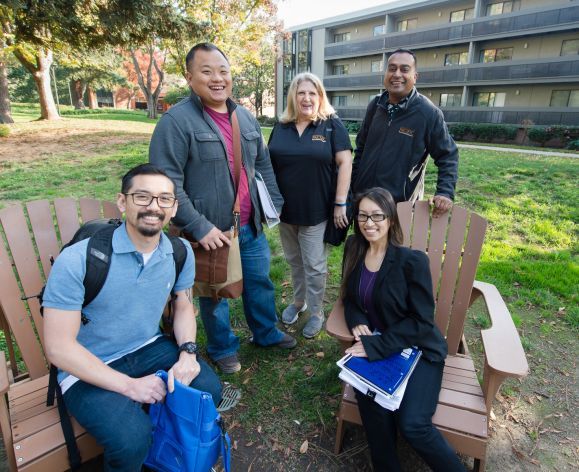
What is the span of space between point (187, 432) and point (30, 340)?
3.89ft

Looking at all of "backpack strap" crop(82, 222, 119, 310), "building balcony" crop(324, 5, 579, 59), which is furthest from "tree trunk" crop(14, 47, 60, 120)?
"building balcony" crop(324, 5, 579, 59)

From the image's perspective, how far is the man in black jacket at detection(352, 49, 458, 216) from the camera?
2805 millimetres

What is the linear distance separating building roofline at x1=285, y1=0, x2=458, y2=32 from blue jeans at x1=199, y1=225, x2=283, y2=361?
90.8 feet

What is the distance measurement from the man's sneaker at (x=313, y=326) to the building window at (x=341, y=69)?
105 feet

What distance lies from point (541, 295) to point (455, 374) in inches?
86.7

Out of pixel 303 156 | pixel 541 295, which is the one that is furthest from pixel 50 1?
pixel 541 295

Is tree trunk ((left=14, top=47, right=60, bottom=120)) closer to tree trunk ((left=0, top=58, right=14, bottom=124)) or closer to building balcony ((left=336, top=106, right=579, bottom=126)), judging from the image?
tree trunk ((left=0, top=58, right=14, bottom=124))

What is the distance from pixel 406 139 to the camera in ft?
9.33

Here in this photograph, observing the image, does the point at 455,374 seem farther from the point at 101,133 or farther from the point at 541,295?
the point at 101,133

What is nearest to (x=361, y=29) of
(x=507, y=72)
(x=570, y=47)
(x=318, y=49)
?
(x=318, y=49)

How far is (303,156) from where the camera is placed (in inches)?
111

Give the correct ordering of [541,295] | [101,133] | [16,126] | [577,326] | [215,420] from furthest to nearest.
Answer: [16,126]
[101,133]
[541,295]
[577,326]
[215,420]

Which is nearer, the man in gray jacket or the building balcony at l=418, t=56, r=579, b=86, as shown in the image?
the man in gray jacket

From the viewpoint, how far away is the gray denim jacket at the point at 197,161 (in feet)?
7.30
